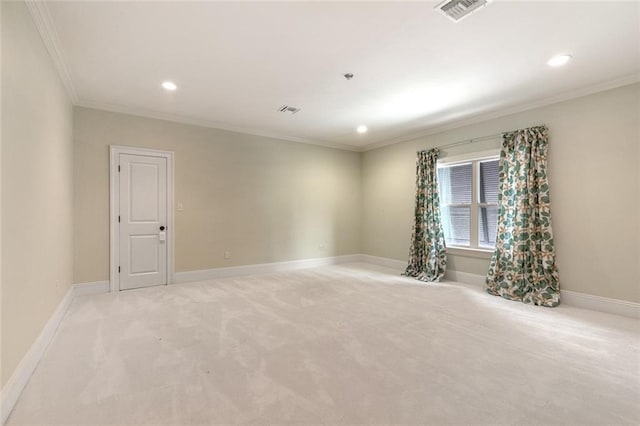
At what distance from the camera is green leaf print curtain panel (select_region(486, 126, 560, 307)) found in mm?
3781

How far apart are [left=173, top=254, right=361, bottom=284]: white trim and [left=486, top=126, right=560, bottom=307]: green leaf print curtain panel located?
3.13 meters

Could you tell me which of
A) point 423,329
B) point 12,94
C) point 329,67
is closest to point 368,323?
point 423,329

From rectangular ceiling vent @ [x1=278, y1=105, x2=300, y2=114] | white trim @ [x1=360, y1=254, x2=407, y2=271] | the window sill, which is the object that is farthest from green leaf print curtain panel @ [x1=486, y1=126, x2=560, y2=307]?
rectangular ceiling vent @ [x1=278, y1=105, x2=300, y2=114]

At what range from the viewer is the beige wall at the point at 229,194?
408 centimetres

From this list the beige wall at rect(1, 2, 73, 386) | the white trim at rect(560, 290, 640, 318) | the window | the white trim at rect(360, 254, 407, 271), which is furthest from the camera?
the white trim at rect(360, 254, 407, 271)

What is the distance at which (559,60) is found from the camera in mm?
2922

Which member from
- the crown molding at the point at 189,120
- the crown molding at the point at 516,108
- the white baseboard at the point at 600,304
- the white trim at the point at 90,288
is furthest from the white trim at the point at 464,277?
the white trim at the point at 90,288

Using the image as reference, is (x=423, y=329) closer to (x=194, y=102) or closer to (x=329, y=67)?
(x=329, y=67)

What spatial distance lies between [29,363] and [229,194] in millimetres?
3458

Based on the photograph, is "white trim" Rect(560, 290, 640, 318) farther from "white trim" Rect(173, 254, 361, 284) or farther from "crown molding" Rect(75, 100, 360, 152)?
"crown molding" Rect(75, 100, 360, 152)

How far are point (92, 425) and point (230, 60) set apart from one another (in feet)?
10.0

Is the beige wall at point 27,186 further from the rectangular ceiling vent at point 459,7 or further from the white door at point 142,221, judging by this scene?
the rectangular ceiling vent at point 459,7

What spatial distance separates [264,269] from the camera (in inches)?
217

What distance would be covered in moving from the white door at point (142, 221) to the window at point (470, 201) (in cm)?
480
